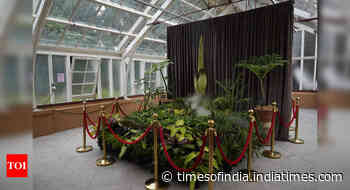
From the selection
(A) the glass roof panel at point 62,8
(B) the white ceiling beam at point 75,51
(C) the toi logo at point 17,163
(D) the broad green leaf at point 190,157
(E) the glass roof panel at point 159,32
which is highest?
(E) the glass roof panel at point 159,32

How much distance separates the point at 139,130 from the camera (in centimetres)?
337

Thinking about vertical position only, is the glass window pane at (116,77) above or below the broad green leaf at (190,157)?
above

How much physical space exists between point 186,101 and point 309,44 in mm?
8359

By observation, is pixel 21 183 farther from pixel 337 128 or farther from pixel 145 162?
pixel 145 162

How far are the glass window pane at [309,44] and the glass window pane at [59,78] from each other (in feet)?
35.4

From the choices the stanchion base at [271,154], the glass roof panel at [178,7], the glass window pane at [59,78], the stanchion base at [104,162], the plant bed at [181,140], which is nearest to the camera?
the plant bed at [181,140]

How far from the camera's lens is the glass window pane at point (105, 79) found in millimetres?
7266

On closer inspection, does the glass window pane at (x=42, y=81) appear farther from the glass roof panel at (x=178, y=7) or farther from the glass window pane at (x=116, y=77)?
the glass roof panel at (x=178, y=7)

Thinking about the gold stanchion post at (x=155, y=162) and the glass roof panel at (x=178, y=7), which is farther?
the glass roof panel at (x=178, y=7)

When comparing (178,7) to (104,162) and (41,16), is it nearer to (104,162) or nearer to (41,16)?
(41,16)

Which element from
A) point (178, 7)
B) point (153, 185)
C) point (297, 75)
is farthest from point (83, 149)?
point (297, 75)

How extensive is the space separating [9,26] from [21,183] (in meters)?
0.65

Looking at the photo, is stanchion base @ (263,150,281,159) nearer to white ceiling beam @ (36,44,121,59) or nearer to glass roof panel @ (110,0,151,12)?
glass roof panel @ (110,0,151,12)

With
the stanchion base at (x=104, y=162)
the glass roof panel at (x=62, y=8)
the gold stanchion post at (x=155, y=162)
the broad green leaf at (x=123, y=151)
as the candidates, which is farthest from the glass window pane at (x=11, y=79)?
the glass roof panel at (x=62, y=8)
